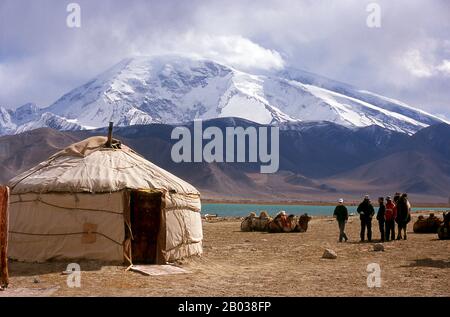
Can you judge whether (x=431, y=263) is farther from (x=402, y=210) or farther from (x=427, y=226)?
(x=427, y=226)

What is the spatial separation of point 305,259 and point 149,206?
3497mm

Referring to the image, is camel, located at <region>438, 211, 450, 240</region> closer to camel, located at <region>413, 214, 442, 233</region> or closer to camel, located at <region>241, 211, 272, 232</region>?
camel, located at <region>413, 214, 442, 233</region>

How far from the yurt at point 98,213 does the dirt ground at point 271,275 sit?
16.1 inches

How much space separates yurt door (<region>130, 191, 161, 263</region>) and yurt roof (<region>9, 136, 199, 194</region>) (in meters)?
0.26

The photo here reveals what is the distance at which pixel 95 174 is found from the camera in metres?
12.1

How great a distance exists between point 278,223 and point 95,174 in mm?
10820

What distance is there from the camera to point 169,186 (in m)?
12.7

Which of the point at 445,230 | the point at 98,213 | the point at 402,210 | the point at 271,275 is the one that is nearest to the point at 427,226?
the point at 445,230

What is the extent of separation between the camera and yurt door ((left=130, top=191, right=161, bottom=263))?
39.9 feet

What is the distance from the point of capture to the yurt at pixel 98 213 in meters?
11.7

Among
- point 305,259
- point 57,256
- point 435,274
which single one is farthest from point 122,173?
point 435,274

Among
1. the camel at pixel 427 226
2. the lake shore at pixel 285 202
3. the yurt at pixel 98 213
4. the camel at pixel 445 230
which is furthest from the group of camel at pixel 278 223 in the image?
the lake shore at pixel 285 202

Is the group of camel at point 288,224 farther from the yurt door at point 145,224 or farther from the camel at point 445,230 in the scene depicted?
the yurt door at point 145,224

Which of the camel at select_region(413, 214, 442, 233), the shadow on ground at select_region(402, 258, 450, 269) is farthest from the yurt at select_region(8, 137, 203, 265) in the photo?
the camel at select_region(413, 214, 442, 233)
